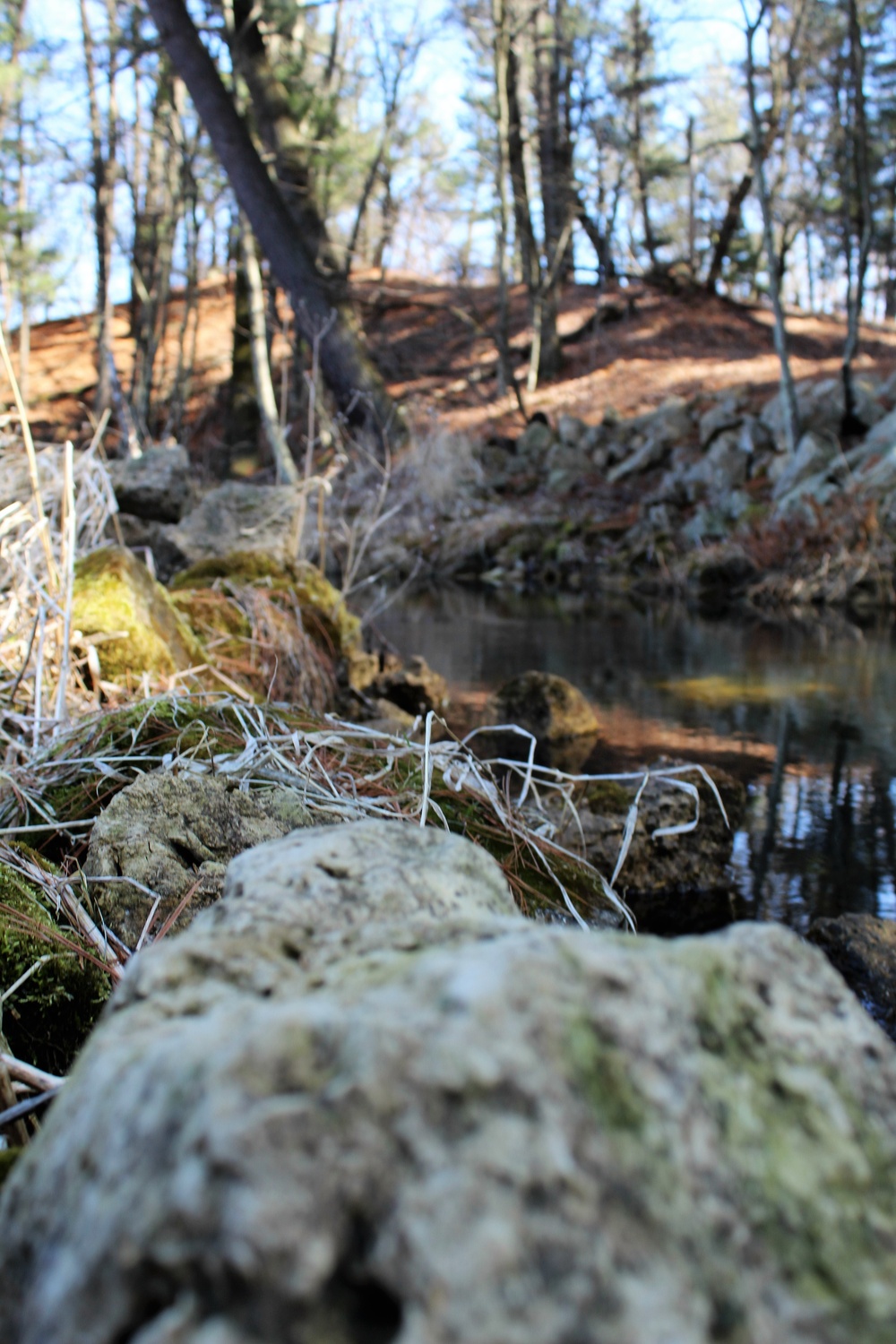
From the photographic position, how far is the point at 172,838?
Answer: 1.83 meters

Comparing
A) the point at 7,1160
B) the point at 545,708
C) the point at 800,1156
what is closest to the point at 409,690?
the point at 545,708

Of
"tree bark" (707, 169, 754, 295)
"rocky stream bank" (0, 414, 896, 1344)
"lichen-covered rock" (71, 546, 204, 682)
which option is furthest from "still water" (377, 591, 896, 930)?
"tree bark" (707, 169, 754, 295)

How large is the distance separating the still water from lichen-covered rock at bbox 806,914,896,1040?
0.37 meters

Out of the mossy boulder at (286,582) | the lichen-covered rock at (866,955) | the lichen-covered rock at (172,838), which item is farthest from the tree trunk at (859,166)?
the lichen-covered rock at (172,838)

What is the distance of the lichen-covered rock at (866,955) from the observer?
9.07 ft

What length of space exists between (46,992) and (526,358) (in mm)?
23320

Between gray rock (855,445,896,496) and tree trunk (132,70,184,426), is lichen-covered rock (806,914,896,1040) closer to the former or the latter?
gray rock (855,445,896,496)

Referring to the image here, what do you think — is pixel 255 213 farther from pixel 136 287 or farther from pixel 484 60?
pixel 484 60

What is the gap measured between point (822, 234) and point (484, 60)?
49.0 ft

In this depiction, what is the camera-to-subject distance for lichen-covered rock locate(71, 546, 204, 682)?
3.25 meters

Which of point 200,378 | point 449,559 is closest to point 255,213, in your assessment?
point 449,559

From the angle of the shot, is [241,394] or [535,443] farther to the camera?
[241,394]

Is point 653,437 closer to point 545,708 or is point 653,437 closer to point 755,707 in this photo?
point 755,707

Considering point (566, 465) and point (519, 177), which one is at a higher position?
point (519, 177)
